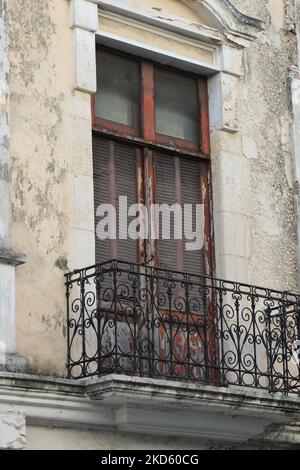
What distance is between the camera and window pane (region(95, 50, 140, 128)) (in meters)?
12.2

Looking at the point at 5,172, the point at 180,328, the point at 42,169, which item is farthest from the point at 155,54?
the point at 180,328

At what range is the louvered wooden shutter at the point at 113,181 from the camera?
39.0ft

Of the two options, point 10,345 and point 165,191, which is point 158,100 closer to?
point 165,191

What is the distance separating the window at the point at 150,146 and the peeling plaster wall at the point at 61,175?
255 mm

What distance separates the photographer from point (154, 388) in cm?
1075

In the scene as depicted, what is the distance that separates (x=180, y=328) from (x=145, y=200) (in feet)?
3.92

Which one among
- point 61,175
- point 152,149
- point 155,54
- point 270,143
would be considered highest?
point 155,54

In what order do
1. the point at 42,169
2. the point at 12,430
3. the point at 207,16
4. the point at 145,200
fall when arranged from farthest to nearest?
the point at 207,16 < the point at 145,200 < the point at 42,169 < the point at 12,430

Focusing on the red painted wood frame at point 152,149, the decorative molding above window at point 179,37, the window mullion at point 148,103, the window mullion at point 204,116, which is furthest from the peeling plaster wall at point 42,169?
the window mullion at point 204,116

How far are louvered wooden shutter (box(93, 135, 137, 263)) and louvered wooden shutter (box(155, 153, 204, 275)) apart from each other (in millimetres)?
284

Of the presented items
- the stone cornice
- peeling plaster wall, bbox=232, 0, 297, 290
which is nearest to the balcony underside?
the stone cornice

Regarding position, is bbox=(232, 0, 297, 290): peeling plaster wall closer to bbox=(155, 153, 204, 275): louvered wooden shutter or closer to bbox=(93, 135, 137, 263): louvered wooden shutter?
bbox=(155, 153, 204, 275): louvered wooden shutter

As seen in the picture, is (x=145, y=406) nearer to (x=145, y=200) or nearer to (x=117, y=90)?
(x=145, y=200)

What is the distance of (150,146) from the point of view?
40.6 ft
